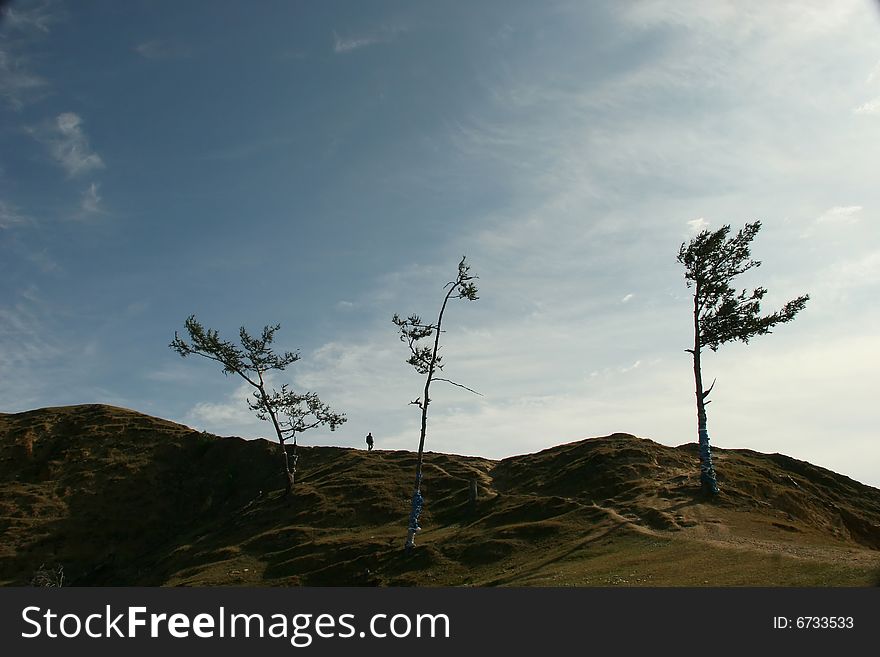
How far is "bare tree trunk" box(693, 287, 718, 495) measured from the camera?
38188 millimetres

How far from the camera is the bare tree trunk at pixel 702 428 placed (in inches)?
1503

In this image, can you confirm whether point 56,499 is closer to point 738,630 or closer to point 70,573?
point 70,573

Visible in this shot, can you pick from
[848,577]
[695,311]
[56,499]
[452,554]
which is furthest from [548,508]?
[56,499]

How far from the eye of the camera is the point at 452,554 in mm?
36781

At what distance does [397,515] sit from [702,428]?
24.0 meters

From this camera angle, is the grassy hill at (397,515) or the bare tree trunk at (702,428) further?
the bare tree trunk at (702,428)

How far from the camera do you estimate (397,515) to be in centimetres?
5138

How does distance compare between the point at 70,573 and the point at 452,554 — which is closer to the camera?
the point at 452,554

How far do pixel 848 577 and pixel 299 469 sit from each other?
191 feet

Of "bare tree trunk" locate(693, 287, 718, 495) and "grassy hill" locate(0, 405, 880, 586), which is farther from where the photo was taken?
"bare tree trunk" locate(693, 287, 718, 495)

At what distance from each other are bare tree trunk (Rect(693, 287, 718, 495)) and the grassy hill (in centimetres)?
97

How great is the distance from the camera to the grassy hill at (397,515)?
94.7 ft

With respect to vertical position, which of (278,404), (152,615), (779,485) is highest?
(278,404)

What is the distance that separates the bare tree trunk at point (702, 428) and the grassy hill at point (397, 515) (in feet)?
3.18
